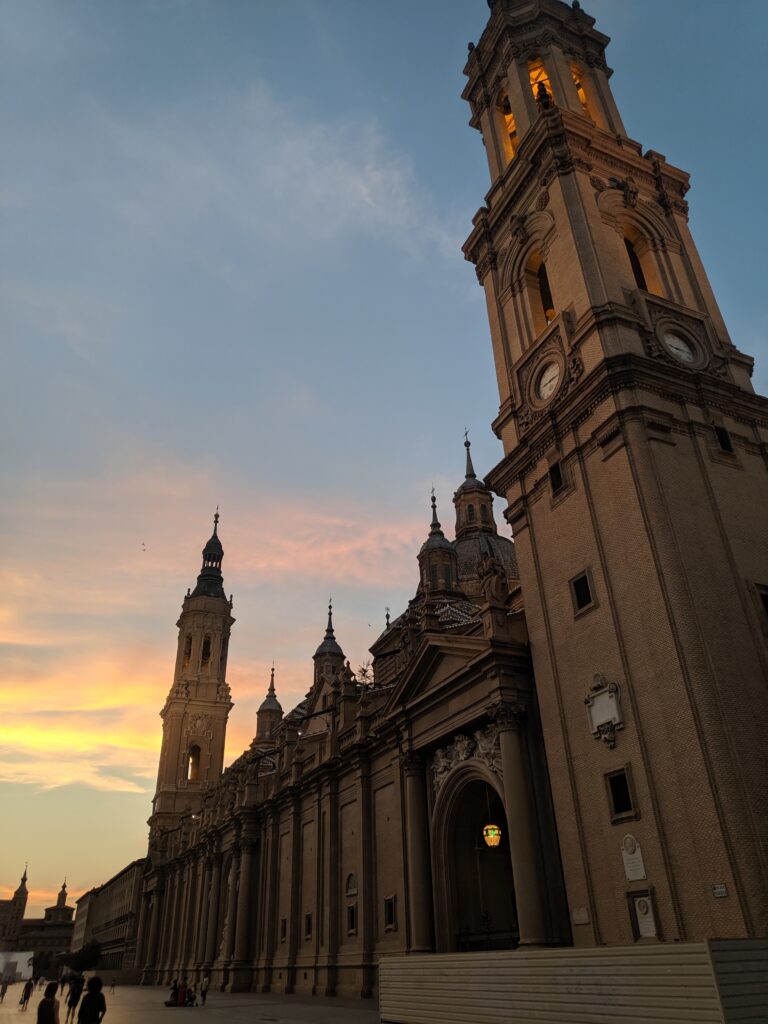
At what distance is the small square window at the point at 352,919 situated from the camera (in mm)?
30370

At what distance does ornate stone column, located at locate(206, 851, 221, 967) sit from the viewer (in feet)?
155

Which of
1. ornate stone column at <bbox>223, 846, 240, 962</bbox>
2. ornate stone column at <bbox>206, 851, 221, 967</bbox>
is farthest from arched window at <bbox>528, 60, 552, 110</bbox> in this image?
ornate stone column at <bbox>206, 851, 221, 967</bbox>

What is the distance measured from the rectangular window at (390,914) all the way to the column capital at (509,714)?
10215mm

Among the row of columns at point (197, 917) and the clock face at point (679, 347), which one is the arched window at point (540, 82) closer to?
the clock face at point (679, 347)

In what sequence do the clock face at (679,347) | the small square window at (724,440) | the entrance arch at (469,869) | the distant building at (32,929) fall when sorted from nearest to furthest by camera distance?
1. the small square window at (724,440)
2. the entrance arch at (469,869)
3. the clock face at (679,347)
4. the distant building at (32,929)

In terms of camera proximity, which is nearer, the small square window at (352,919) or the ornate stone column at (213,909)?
the small square window at (352,919)

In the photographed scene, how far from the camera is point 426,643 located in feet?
86.5

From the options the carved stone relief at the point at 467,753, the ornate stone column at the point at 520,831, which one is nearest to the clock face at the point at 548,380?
the ornate stone column at the point at 520,831

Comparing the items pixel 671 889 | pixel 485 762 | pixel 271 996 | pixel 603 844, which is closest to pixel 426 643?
pixel 485 762

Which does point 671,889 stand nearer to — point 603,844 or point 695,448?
point 603,844

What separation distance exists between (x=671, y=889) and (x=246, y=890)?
1280 inches

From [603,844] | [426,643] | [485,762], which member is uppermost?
[426,643]

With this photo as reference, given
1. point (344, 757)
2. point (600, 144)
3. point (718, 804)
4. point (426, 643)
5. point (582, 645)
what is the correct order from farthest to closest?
point (344, 757)
point (600, 144)
point (426, 643)
point (582, 645)
point (718, 804)

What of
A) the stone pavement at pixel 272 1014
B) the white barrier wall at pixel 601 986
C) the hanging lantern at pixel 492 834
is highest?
the hanging lantern at pixel 492 834
